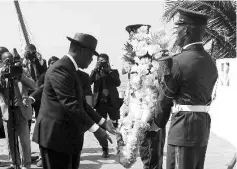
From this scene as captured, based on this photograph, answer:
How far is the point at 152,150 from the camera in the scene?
17.4ft

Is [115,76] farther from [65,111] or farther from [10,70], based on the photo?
[65,111]

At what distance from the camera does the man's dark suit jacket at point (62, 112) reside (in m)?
3.74

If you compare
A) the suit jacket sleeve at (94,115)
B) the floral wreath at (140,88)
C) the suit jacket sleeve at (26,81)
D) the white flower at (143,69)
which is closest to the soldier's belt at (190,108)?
the suit jacket sleeve at (94,115)

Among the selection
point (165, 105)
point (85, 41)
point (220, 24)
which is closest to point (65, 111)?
point (85, 41)

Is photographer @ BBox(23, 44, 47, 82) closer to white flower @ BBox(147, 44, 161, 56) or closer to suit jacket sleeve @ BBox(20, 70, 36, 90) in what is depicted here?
suit jacket sleeve @ BBox(20, 70, 36, 90)

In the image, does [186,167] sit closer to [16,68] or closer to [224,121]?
[16,68]

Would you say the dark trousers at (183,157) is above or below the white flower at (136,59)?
below

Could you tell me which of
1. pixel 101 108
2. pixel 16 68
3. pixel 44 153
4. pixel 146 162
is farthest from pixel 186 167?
pixel 101 108

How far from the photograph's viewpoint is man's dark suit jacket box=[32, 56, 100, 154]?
374cm

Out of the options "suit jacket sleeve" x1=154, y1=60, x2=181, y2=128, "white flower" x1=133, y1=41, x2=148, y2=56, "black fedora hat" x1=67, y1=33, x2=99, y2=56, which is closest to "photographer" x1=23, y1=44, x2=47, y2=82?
"white flower" x1=133, y1=41, x2=148, y2=56

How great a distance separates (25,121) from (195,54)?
3848 mm

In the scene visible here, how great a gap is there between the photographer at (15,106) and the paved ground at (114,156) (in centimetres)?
70

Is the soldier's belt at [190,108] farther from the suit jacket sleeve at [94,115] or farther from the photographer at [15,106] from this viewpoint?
the photographer at [15,106]

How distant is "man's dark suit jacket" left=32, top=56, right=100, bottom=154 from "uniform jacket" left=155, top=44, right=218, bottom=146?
808mm
